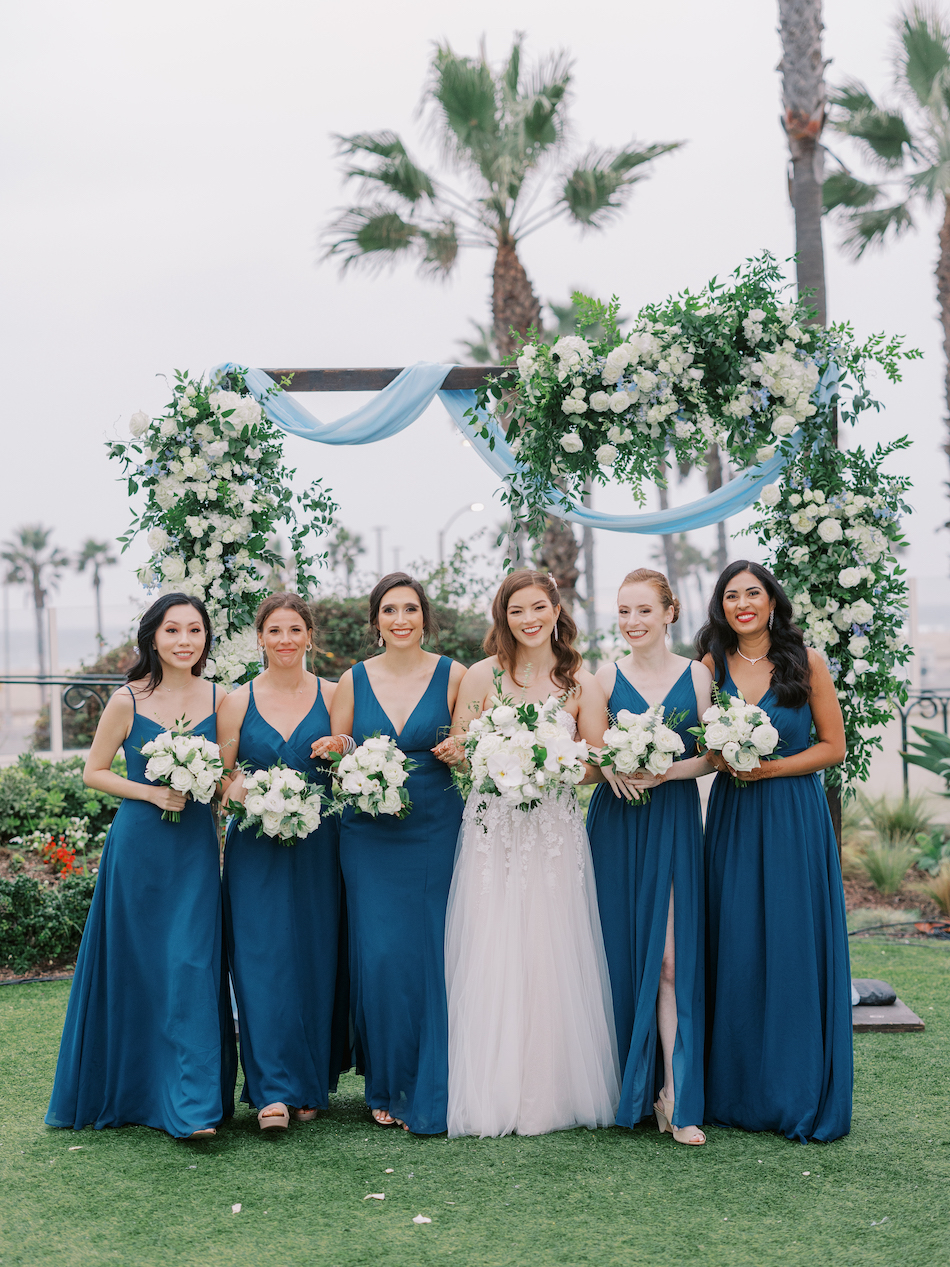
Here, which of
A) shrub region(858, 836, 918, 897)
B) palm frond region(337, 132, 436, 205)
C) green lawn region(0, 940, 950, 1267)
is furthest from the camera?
palm frond region(337, 132, 436, 205)

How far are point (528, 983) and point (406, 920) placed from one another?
562mm

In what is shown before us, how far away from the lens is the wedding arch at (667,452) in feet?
18.1

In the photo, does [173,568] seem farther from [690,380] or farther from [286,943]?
[690,380]

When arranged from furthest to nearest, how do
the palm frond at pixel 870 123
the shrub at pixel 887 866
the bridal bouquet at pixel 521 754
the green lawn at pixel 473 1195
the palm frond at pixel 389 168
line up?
1. the palm frond at pixel 870 123
2. the palm frond at pixel 389 168
3. the shrub at pixel 887 866
4. the bridal bouquet at pixel 521 754
5. the green lawn at pixel 473 1195

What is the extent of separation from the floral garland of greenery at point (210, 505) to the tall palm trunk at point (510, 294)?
8.90 meters

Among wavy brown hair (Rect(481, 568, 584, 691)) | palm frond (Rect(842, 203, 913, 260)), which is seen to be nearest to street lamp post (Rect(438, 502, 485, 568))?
wavy brown hair (Rect(481, 568, 584, 691))

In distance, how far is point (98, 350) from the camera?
16.9 m

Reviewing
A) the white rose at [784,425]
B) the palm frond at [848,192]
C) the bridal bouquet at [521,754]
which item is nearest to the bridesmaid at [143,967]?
the bridal bouquet at [521,754]

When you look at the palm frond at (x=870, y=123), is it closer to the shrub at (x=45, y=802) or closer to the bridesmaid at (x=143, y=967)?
the shrub at (x=45, y=802)

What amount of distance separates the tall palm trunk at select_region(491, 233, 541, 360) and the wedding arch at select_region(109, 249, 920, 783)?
28.6 ft

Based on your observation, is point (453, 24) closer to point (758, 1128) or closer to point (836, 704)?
point (836, 704)

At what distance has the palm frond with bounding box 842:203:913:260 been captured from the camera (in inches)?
647

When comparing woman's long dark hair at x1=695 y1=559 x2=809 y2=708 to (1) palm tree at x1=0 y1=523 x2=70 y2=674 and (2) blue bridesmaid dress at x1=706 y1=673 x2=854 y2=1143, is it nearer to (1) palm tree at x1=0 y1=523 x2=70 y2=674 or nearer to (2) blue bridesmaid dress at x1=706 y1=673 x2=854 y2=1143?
(2) blue bridesmaid dress at x1=706 y1=673 x2=854 y2=1143

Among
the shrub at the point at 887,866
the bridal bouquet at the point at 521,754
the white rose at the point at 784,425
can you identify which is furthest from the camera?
the shrub at the point at 887,866
